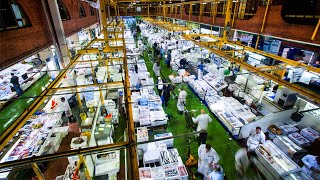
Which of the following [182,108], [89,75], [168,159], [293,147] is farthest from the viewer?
[89,75]

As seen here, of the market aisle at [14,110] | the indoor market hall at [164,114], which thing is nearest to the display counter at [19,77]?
the indoor market hall at [164,114]

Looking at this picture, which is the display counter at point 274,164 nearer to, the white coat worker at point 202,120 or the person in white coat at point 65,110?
the white coat worker at point 202,120

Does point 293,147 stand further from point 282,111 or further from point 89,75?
point 89,75

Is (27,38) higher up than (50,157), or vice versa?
(27,38)

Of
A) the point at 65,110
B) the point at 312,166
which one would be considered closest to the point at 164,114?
the point at 65,110

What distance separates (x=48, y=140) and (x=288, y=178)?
8457 millimetres

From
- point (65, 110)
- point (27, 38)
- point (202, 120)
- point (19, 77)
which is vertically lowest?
point (65, 110)

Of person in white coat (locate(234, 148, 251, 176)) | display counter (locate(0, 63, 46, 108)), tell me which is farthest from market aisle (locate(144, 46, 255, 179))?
display counter (locate(0, 63, 46, 108))

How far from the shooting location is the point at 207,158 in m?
5.88

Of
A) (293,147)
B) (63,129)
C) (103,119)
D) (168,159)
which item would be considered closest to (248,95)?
(293,147)

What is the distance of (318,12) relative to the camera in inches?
331

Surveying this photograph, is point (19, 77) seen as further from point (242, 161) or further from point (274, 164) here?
point (274, 164)

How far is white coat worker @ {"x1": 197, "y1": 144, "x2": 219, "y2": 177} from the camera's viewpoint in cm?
585

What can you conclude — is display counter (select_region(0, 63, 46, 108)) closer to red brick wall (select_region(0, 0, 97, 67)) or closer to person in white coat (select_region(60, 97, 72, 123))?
red brick wall (select_region(0, 0, 97, 67))
